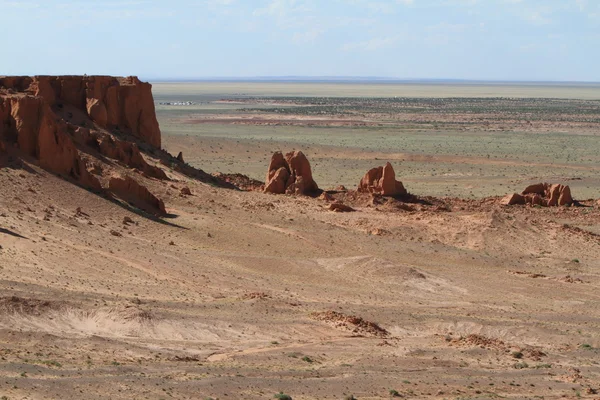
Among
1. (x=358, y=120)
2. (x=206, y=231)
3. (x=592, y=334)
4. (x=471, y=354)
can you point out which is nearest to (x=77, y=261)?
(x=206, y=231)

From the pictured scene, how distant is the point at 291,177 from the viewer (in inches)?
1706

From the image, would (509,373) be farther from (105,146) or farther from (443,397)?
(105,146)

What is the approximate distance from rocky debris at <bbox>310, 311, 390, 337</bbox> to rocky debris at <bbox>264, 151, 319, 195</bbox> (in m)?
19.4

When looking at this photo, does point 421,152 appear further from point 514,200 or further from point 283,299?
point 283,299

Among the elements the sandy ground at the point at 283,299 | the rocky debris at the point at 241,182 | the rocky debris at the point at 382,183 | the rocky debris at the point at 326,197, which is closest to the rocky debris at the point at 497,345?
the sandy ground at the point at 283,299

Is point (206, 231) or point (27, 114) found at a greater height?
point (27, 114)

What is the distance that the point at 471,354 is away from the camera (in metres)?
21.3

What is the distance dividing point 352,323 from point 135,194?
14.1 m

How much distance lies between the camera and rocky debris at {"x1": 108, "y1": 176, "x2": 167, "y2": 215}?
112ft

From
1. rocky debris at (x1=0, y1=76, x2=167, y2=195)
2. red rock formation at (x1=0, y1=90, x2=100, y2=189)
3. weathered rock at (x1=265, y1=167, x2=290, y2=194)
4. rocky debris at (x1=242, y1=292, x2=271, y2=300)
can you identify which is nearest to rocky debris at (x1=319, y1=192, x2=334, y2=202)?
weathered rock at (x1=265, y1=167, x2=290, y2=194)

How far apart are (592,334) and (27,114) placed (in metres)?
20.2

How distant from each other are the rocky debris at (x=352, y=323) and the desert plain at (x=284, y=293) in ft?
0.24


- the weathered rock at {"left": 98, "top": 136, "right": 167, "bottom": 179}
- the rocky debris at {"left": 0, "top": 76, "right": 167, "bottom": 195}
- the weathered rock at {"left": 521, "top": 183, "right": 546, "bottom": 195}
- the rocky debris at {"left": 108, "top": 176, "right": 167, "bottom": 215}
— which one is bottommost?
the weathered rock at {"left": 521, "top": 183, "right": 546, "bottom": 195}

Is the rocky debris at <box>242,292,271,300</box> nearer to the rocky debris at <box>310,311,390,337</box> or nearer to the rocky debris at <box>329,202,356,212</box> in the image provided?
the rocky debris at <box>310,311,390,337</box>
